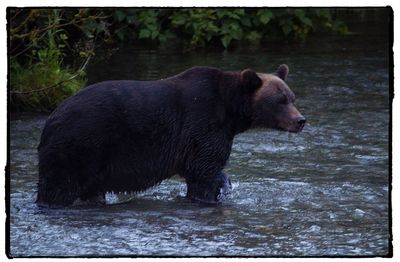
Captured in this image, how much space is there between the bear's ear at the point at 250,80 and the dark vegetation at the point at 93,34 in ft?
1.77

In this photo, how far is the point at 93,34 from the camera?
12094 millimetres

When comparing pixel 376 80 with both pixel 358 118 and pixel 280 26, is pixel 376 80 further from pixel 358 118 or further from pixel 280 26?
pixel 280 26

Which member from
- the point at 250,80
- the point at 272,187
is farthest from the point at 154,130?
the point at 272,187

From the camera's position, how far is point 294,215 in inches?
378

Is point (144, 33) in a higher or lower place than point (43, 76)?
higher

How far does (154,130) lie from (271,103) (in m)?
1.15

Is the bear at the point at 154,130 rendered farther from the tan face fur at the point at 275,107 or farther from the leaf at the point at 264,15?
the leaf at the point at 264,15

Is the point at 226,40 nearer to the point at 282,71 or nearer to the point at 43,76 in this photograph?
the point at 43,76

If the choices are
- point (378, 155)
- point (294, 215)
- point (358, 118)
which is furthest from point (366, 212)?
point (358, 118)

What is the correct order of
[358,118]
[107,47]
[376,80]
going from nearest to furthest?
1. [107,47]
2. [358,118]
3. [376,80]

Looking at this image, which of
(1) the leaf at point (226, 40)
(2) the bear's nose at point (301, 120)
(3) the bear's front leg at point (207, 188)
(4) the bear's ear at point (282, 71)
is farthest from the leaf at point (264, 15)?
(1) the leaf at point (226, 40)

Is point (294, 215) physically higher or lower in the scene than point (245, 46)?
lower

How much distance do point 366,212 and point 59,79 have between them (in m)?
5.31

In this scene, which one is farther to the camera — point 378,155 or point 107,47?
point 107,47
